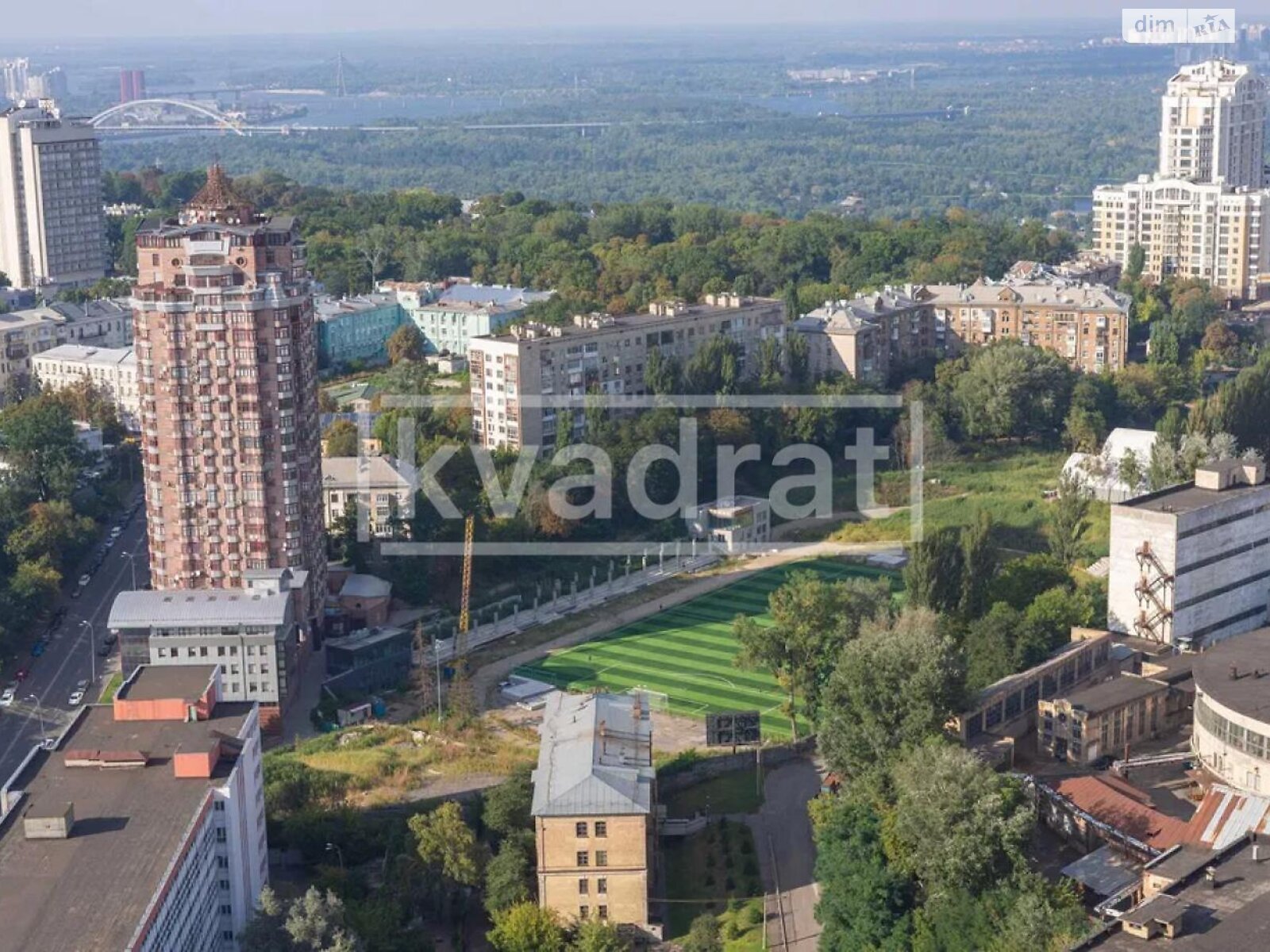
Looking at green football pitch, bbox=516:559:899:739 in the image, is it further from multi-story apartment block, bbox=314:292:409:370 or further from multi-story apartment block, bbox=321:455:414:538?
multi-story apartment block, bbox=314:292:409:370

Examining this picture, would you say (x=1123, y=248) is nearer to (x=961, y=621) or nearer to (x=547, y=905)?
(x=961, y=621)

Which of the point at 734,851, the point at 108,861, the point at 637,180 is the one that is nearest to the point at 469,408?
the point at 734,851

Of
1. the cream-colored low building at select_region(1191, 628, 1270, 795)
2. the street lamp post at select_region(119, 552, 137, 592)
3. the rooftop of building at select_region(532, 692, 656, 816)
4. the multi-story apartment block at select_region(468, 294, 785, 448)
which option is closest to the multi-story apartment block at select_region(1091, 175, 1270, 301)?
the multi-story apartment block at select_region(468, 294, 785, 448)

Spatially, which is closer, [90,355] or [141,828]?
[141,828]

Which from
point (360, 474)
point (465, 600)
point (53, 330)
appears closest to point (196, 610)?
point (465, 600)

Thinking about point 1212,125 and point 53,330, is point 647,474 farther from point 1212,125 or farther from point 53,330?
point 1212,125
